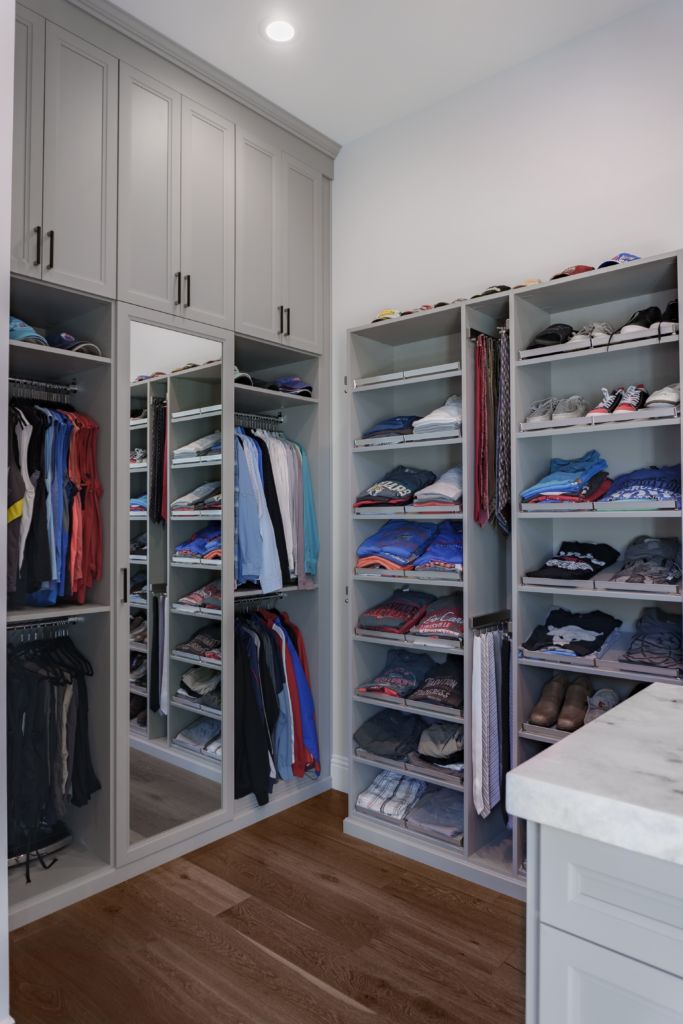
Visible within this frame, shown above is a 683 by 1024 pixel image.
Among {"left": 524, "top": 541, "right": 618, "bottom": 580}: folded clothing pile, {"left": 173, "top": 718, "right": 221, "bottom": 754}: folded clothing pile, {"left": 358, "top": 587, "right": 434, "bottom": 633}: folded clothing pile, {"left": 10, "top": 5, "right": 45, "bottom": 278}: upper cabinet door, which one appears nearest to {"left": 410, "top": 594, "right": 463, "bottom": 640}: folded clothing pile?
{"left": 358, "top": 587, "right": 434, "bottom": 633}: folded clothing pile

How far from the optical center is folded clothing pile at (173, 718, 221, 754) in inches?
109

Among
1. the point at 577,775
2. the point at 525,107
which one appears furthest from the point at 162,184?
the point at 577,775

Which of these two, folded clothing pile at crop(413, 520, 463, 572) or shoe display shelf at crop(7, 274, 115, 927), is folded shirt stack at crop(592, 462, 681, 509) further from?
shoe display shelf at crop(7, 274, 115, 927)

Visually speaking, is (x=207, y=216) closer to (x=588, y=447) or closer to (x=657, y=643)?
(x=588, y=447)

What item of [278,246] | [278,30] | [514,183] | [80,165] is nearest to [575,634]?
[514,183]

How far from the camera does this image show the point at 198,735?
2.83 metres

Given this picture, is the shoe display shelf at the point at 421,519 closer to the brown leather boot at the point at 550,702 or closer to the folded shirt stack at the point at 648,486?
the brown leather boot at the point at 550,702

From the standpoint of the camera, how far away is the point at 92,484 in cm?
248

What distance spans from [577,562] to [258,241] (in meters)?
1.98

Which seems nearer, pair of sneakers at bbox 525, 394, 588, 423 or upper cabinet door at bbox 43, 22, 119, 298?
upper cabinet door at bbox 43, 22, 119, 298

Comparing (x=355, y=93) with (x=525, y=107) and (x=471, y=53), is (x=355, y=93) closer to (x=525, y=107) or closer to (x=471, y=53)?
(x=471, y=53)

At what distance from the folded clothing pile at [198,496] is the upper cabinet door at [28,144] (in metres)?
0.99

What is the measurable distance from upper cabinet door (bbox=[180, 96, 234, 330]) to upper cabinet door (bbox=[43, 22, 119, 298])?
13.0 inches

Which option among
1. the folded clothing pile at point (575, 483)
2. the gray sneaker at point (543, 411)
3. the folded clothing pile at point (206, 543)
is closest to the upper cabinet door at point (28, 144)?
the folded clothing pile at point (206, 543)
